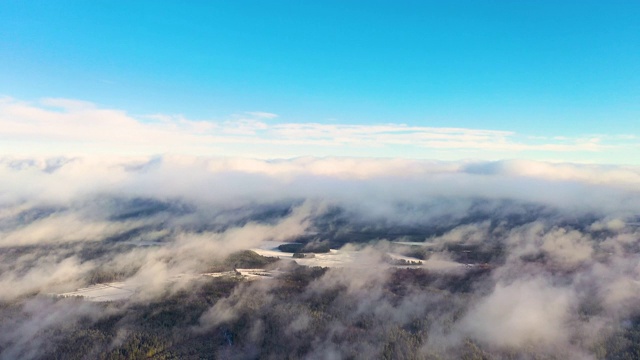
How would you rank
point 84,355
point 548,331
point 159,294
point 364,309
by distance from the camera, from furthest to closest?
point 159,294, point 364,309, point 548,331, point 84,355

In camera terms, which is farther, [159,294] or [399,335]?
[159,294]

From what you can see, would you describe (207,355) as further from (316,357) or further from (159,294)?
(159,294)

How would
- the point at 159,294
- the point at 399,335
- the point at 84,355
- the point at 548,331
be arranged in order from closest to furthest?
1. the point at 84,355
2. the point at 399,335
3. the point at 548,331
4. the point at 159,294

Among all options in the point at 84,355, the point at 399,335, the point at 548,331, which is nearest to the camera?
the point at 84,355

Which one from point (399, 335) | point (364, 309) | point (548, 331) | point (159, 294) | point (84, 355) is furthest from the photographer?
point (159, 294)

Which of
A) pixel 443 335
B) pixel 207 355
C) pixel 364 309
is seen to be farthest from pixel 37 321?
A: pixel 443 335

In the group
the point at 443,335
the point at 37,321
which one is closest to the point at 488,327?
the point at 443,335

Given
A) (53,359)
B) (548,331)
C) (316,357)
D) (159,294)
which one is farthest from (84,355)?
(548,331)

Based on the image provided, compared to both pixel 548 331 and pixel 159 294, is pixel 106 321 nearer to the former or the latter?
pixel 159 294
